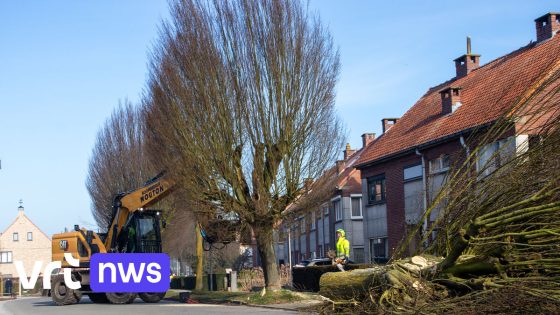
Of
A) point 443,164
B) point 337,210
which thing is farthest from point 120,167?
point 443,164

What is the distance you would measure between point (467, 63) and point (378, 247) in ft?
29.6

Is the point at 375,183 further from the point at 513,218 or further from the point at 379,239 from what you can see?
the point at 513,218

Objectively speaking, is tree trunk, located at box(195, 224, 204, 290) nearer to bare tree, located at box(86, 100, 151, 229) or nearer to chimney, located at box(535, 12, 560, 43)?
bare tree, located at box(86, 100, 151, 229)

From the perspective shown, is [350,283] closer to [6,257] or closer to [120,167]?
[120,167]

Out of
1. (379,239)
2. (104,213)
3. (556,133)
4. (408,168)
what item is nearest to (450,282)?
(556,133)

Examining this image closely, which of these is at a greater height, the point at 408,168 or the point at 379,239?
the point at 408,168

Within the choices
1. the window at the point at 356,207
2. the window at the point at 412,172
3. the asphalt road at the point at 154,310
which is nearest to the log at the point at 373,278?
the asphalt road at the point at 154,310

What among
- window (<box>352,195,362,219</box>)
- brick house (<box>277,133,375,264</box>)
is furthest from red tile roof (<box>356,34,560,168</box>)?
window (<box>352,195,362,219</box>)

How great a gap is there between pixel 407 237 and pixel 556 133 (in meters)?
1.80

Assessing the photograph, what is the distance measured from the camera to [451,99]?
104ft

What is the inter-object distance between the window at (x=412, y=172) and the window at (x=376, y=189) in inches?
106

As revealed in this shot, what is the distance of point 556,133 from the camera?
5.39 meters

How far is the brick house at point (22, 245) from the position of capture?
97.1 m

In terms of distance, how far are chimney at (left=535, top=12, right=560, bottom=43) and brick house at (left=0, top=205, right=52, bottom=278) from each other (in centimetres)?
7821
